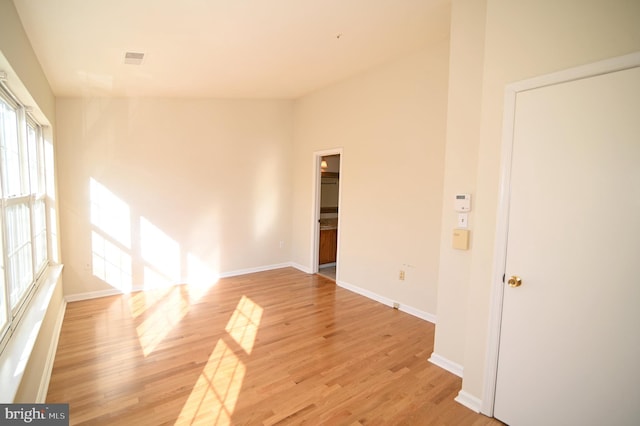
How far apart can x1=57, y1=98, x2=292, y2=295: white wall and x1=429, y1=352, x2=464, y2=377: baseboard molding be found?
12.0 ft

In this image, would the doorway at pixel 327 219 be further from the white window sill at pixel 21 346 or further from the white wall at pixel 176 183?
the white window sill at pixel 21 346

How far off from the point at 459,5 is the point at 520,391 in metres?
2.94

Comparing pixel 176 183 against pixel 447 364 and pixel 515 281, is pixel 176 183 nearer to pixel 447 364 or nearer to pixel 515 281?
pixel 447 364

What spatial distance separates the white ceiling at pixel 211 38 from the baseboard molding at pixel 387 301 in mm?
3140

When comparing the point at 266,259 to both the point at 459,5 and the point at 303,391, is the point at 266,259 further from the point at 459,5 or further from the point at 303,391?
the point at 459,5

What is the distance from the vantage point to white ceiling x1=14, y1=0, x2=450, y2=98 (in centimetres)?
220

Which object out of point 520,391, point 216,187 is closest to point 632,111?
point 520,391

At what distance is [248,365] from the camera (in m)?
2.63

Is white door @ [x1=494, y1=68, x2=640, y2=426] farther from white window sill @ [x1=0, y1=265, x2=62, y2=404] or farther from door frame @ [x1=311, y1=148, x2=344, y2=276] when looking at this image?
door frame @ [x1=311, y1=148, x2=344, y2=276]

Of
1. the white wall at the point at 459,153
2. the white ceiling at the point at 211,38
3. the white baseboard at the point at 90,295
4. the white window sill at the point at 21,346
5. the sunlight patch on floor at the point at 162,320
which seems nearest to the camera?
the white window sill at the point at 21,346

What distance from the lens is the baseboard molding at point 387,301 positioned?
Answer: 358cm

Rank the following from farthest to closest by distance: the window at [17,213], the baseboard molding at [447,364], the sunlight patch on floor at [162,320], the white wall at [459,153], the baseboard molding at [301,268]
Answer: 1. the baseboard molding at [301,268]
2. the sunlight patch on floor at [162,320]
3. the baseboard molding at [447,364]
4. the white wall at [459,153]
5. the window at [17,213]

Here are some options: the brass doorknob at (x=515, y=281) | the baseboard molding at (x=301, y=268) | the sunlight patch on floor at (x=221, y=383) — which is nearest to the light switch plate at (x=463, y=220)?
the brass doorknob at (x=515, y=281)

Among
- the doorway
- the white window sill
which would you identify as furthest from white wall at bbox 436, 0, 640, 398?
the doorway
